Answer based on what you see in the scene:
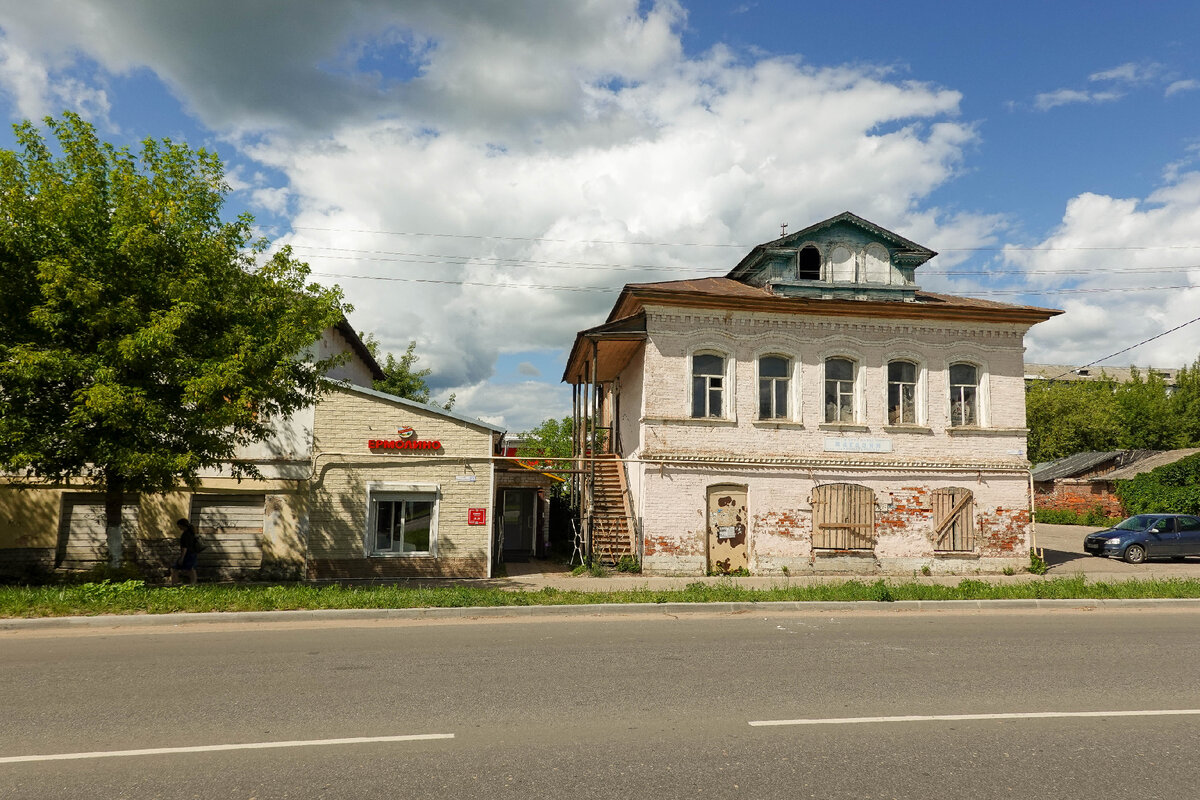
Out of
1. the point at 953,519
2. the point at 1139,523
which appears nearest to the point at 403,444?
the point at 953,519

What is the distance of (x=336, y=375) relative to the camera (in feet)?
85.8

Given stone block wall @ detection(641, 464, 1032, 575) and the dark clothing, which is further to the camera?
stone block wall @ detection(641, 464, 1032, 575)

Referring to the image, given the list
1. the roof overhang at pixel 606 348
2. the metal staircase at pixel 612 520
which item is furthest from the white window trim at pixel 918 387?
the metal staircase at pixel 612 520

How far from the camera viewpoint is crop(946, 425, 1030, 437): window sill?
63.8 ft

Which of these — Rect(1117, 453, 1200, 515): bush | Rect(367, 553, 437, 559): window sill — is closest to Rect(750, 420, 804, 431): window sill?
Rect(367, 553, 437, 559): window sill

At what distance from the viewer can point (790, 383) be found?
19047 mm

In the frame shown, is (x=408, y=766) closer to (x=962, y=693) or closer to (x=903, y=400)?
(x=962, y=693)

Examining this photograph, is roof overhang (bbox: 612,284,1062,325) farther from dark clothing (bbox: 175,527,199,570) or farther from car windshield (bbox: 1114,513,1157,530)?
dark clothing (bbox: 175,527,199,570)

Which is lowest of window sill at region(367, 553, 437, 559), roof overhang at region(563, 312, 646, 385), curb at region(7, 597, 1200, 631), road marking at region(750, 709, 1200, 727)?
curb at region(7, 597, 1200, 631)

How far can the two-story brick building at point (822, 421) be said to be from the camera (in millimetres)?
18141

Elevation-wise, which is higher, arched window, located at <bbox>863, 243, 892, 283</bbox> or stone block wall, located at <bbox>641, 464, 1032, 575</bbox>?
arched window, located at <bbox>863, 243, 892, 283</bbox>

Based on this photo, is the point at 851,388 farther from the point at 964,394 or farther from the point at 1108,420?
the point at 1108,420

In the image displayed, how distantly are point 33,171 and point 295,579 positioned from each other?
31.0 feet

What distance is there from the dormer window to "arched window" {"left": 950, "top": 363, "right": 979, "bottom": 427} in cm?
440
